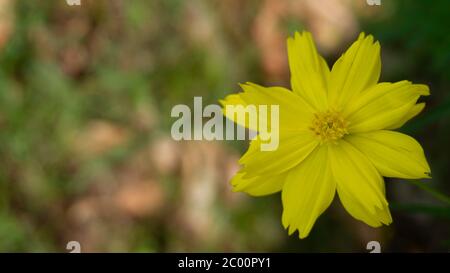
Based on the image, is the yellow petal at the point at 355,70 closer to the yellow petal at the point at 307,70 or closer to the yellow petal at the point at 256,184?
the yellow petal at the point at 307,70

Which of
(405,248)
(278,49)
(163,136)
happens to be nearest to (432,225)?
(405,248)

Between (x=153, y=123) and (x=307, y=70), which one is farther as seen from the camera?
(x=153, y=123)

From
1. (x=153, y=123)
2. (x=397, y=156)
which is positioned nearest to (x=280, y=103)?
(x=397, y=156)

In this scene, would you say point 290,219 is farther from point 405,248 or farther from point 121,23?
point 121,23

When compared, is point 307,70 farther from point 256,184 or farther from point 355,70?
point 256,184

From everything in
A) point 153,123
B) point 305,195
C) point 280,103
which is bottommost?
point 305,195

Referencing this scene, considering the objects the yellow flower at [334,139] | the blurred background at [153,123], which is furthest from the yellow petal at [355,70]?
the blurred background at [153,123]

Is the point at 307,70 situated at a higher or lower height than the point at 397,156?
higher

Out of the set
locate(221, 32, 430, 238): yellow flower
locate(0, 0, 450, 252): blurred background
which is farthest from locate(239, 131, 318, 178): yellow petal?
locate(0, 0, 450, 252): blurred background
